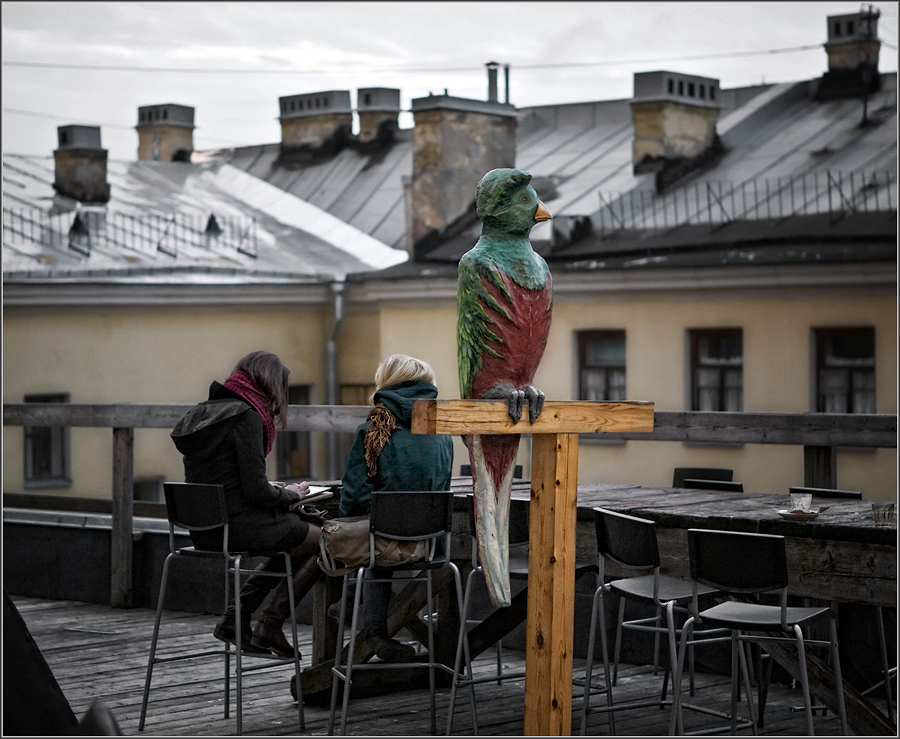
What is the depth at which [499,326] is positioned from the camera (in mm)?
4594

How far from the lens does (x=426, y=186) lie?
1967 cm

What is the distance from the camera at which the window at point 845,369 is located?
15.8 meters

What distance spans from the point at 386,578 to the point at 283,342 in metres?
14.3

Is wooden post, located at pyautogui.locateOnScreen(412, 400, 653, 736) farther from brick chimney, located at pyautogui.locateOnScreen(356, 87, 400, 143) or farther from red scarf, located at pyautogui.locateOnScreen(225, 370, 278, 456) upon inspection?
brick chimney, located at pyautogui.locateOnScreen(356, 87, 400, 143)

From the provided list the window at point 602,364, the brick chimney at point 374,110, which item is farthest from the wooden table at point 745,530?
the brick chimney at point 374,110

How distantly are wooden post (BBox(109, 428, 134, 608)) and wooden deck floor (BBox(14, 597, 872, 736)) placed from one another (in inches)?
27.0

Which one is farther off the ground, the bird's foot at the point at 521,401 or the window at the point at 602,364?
the window at the point at 602,364

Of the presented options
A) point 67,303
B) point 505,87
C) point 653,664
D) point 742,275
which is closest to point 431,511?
point 653,664

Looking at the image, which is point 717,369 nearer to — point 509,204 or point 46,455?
point 46,455

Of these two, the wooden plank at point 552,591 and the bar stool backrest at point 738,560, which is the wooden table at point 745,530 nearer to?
the bar stool backrest at point 738,560

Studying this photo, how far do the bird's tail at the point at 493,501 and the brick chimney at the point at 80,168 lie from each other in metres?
17.4

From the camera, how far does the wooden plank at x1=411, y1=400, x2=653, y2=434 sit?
420 centimetres

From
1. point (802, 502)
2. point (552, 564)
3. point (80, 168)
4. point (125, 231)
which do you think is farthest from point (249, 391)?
point (80, 168)

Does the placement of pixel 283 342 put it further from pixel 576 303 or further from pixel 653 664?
pixel 653 664
